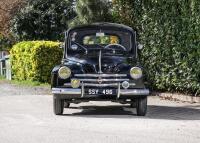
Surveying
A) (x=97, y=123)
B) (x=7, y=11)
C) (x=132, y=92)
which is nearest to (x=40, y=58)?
(x=132, y=92)

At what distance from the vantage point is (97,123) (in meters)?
11.1

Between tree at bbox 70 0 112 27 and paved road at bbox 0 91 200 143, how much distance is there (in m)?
6.55

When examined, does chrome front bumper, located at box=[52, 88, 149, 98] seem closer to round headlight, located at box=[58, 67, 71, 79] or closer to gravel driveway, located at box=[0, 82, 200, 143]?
round headlight, located at box=[58, 67, 71, 79]

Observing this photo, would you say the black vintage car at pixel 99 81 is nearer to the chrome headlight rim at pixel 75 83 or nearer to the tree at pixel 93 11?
the chrome headlight rim at pixel 75 83

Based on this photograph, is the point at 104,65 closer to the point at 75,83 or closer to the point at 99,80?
the point at 99,80

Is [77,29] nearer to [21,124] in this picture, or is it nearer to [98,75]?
[98,75]

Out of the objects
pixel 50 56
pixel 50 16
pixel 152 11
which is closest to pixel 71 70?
pixel 152 11

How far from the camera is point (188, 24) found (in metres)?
15.0

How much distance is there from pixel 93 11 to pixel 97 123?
10700mm

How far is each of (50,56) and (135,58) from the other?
7.93 m

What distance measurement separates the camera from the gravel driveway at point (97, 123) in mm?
9352

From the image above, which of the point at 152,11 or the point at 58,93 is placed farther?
the point at 152,11

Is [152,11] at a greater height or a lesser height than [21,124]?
greater

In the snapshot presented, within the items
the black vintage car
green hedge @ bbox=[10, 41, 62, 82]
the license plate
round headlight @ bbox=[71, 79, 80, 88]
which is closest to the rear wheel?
the black vintage car
